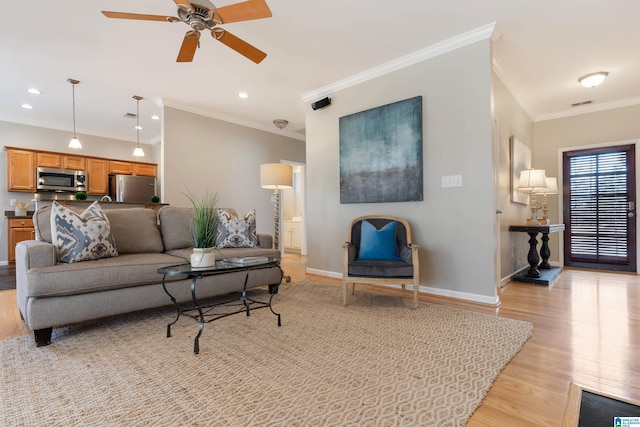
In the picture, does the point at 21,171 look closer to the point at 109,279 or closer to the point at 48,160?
the point at 48,160

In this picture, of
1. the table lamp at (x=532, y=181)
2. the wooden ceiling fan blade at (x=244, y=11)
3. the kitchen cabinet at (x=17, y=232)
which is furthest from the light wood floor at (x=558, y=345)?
the kitchen cabinet at (x=17, y=232)

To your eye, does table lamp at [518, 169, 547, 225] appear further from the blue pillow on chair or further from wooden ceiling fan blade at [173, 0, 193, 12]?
wooden ceiling fan blade at [173, 0, 193, 12]

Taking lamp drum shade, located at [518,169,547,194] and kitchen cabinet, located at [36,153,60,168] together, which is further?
kitchen cabinet, located at [36,153,60,168]

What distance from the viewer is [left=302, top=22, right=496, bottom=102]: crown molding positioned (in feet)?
9.72

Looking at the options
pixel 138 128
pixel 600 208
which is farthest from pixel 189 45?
pixel 600 208

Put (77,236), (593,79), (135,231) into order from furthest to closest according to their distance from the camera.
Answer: (593,79) → (135,231) → (77,236)

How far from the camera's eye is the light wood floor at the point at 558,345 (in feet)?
4.56

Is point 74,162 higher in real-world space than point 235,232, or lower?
higher

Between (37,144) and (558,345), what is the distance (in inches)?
323

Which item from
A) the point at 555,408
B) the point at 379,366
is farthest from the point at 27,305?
the point at 555,408

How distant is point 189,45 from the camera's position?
8.24ft

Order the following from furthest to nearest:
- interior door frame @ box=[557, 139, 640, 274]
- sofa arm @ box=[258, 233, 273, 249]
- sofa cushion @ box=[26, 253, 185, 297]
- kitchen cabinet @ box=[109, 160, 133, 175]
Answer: kitchen cabinet @ box=[109, 160, 133, 175] → interior door frame @ box=[557, 139, 640, 274] → sofa arm @ box=[258, 233, 273, 249] → sofa cushion @ box=[26, 253, 185, 297]

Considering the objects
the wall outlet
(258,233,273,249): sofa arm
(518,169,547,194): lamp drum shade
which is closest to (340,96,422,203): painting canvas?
the wall outlet

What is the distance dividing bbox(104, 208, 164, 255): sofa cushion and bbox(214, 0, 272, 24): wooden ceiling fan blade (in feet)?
6.79
